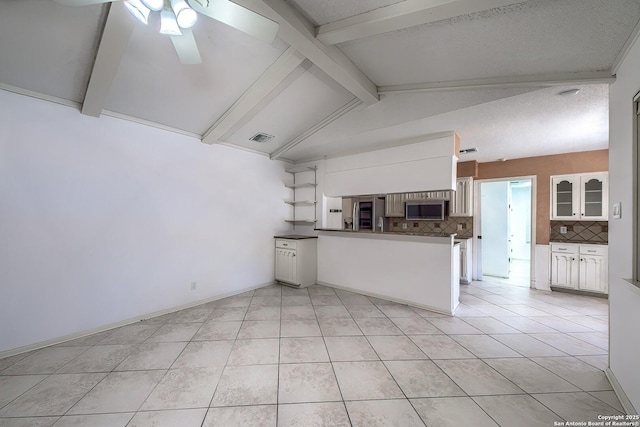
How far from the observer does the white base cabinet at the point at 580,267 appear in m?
3.78

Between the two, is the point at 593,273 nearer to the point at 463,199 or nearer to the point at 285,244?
the point at 463,199

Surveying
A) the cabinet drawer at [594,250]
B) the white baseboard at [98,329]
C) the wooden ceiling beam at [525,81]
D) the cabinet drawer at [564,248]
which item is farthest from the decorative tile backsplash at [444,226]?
the white baseboard at [98,329]

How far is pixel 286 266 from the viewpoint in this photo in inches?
170

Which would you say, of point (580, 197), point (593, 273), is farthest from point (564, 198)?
point (593, 273)

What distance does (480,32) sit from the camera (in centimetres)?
154

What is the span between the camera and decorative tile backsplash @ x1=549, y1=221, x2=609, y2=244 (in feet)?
12.9

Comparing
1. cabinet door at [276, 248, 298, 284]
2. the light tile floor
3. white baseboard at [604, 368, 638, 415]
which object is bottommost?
the light tile floor

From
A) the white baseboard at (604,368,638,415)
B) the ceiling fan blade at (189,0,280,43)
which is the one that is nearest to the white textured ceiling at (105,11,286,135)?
the ceiling fan blade at (189,0,280,43)

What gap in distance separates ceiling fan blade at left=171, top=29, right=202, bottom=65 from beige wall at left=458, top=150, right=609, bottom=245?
5.10 meters

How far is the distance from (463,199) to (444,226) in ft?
2.31

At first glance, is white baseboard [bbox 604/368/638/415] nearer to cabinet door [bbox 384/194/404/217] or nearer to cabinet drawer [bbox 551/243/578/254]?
cabinet drawer [bbox 551/243/578/254]

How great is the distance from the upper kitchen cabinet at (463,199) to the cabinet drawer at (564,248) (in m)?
1.43

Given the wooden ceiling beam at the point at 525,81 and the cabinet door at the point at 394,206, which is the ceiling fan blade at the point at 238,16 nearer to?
the wooden ceiling beam at the point at 525,81

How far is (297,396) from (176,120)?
334cm
